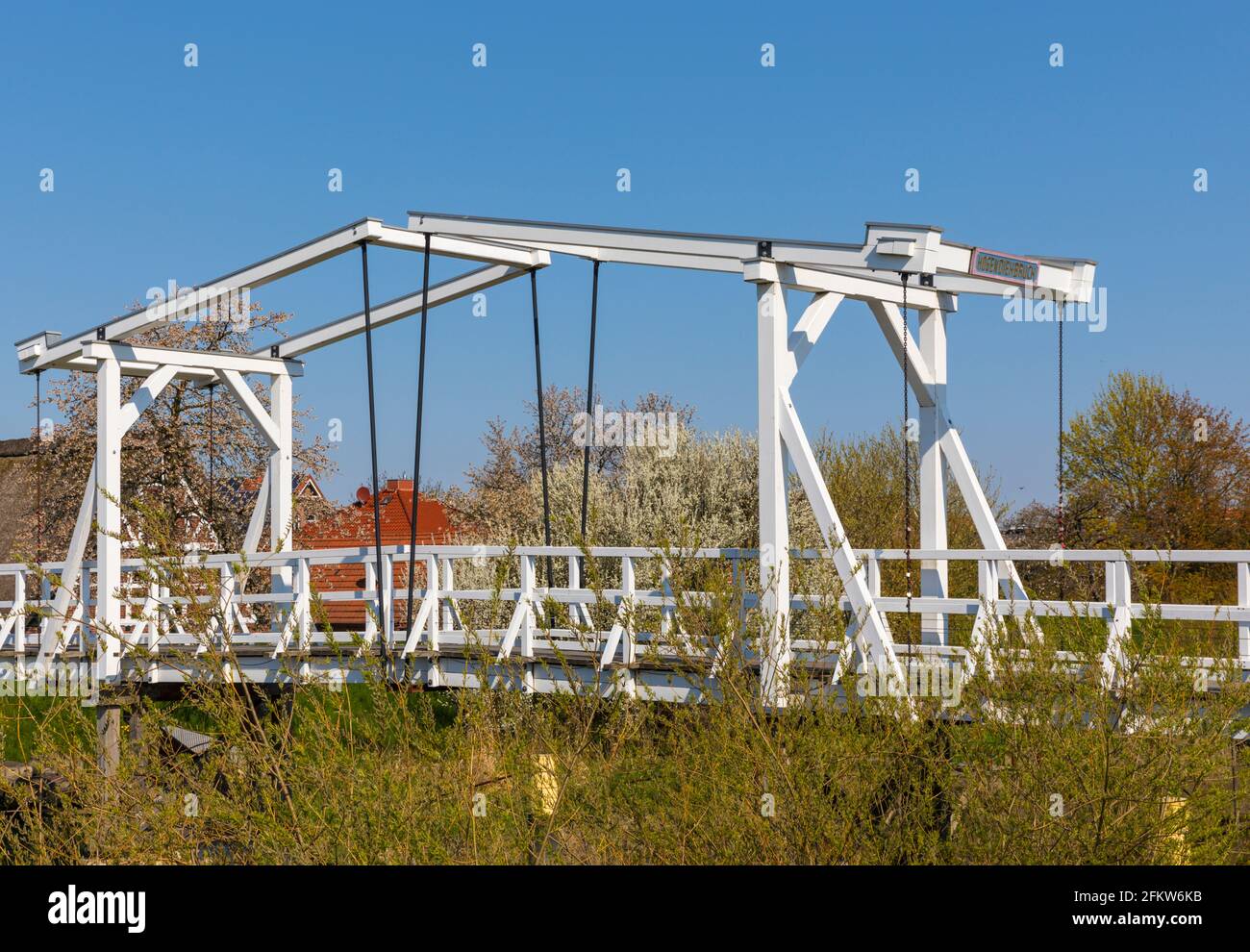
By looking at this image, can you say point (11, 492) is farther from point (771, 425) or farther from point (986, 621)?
point (986, 621)

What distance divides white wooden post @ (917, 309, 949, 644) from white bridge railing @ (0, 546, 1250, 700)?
17cm

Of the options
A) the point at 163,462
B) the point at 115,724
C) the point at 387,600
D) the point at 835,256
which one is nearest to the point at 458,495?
the point at 163,462

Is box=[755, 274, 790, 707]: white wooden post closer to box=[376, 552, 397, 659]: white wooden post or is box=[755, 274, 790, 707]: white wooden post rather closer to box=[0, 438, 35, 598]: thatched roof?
box=[376, 552, 397, 659]: white wooden post

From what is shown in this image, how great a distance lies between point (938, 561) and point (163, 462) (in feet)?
47.9

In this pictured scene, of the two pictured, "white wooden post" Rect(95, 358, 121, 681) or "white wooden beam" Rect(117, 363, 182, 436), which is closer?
"white wooden post" Rect(95, 358, 121, 681)

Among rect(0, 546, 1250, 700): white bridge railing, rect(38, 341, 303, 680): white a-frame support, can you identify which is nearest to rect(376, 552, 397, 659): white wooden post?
rect(0, 546, 1250, 700): white bridge railing

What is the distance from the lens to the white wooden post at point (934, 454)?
34.0 feet

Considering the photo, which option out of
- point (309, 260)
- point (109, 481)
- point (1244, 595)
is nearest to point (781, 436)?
point (1244, 595)

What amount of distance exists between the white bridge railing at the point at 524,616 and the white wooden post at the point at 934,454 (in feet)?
0.57

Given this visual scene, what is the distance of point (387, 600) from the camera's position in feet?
37.7

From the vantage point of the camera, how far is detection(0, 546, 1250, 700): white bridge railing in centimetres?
541

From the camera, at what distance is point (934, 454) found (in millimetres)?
10438

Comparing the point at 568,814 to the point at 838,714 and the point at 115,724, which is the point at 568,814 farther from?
the point at 115,724

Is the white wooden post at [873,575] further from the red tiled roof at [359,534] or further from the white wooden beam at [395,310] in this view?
the red tiled roof at [359,534]
